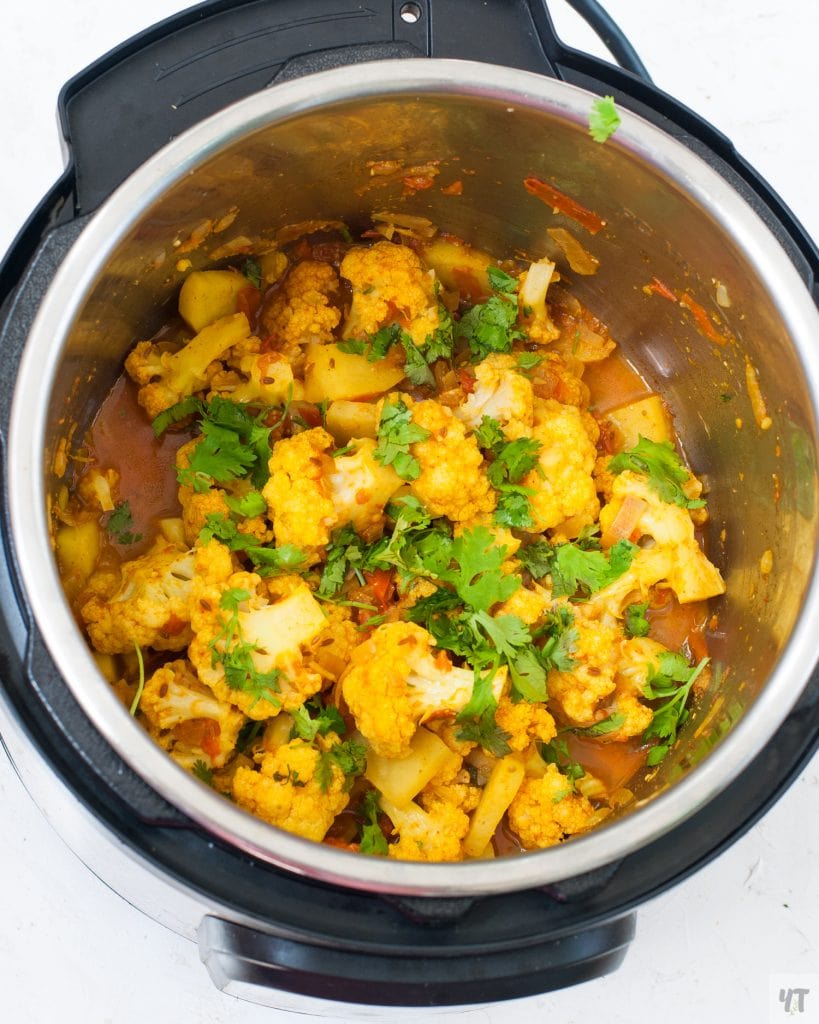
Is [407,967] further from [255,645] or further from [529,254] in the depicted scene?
[529,254]

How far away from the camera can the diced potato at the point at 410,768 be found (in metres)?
1.55

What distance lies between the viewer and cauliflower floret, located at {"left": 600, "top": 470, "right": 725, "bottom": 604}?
5.52 feet

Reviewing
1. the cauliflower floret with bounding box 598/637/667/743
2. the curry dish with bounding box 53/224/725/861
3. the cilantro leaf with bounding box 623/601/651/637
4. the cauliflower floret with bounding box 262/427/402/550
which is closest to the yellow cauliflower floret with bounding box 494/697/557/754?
the curry dish with bounding box 53/224/725/861

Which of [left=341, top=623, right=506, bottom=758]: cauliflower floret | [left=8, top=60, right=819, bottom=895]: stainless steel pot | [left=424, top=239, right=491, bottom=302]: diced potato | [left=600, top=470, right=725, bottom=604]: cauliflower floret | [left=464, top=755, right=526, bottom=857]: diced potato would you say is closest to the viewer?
[left=8, top=60, right=819, bottom=895]: stainless steel pot

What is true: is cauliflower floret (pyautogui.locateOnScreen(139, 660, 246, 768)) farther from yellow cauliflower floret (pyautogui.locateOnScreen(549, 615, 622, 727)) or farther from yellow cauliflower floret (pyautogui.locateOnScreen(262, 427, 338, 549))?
yellow cauliflower floret (pyautogui.locateOnScreen(549, 615, 622, 727))

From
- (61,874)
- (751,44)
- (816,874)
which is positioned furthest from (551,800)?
(751,44)

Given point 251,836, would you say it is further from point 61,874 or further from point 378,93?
point 378,93

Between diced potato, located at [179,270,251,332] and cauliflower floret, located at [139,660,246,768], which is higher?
diced potato, located at [179,270,251,332]

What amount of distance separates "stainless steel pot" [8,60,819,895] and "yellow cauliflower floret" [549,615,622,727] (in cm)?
17

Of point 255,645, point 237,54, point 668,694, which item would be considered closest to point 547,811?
point 668,694

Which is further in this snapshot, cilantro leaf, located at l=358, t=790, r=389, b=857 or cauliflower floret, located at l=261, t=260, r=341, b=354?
cauliflower floret, located at l=261, t=260, r=341, b=354

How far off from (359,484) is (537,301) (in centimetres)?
49

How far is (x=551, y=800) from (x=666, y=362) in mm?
818

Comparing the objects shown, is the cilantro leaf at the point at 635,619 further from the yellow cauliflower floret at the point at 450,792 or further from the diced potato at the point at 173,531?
the diced potato at the point at 173,531
